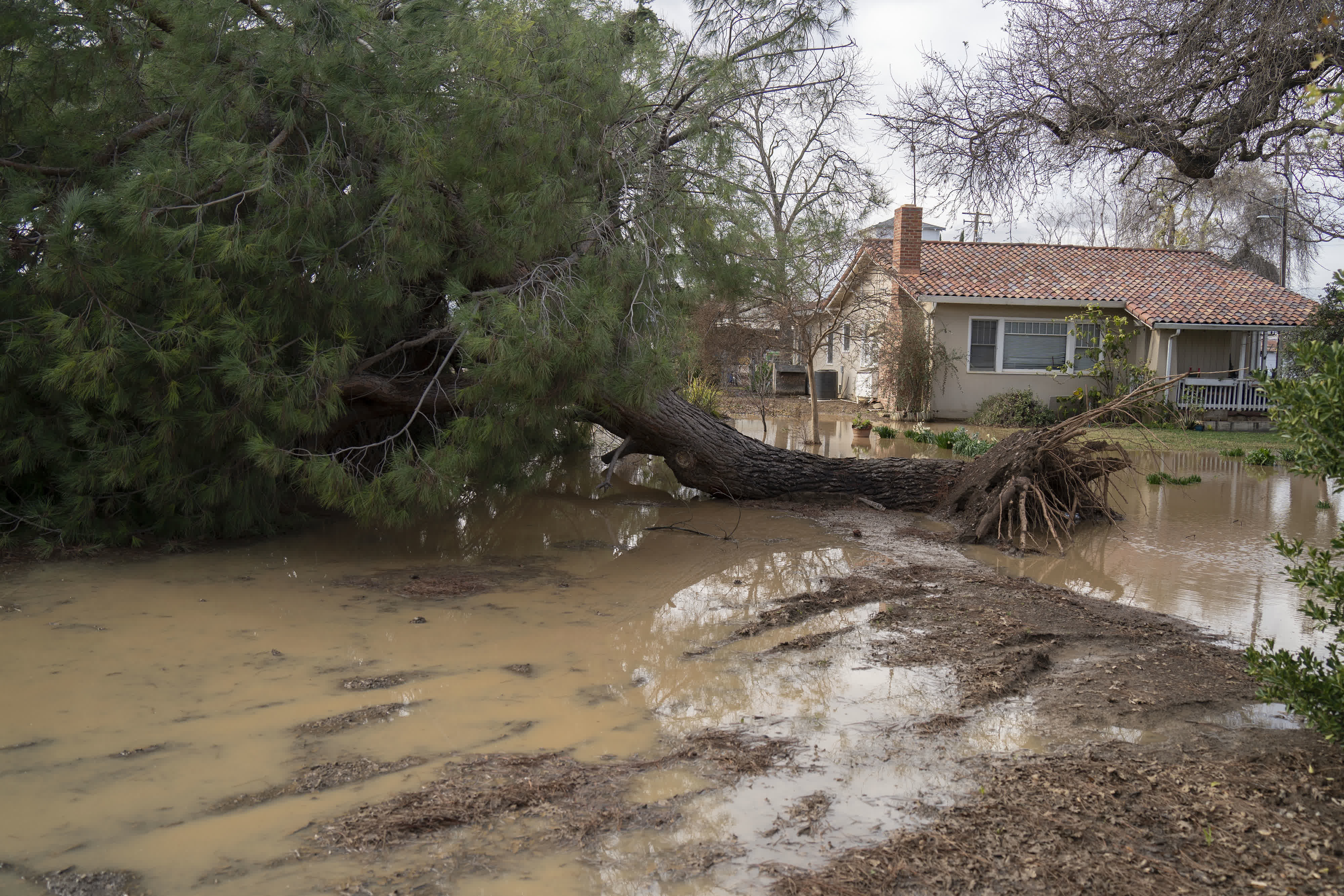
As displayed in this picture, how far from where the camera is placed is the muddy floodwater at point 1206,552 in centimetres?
711

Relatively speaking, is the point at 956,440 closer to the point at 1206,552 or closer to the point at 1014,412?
the point at 1014,412

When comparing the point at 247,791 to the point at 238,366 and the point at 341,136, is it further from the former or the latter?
the point at 341,136

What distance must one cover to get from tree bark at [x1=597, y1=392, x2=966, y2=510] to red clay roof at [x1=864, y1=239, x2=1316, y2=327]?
1145cm

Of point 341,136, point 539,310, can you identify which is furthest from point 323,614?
point 341,136

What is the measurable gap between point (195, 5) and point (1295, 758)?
8.61m

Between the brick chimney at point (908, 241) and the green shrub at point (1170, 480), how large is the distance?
411 inches

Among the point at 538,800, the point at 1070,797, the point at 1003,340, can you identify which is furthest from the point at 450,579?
the point at 1003,340

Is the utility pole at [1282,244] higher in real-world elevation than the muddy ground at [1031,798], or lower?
higher

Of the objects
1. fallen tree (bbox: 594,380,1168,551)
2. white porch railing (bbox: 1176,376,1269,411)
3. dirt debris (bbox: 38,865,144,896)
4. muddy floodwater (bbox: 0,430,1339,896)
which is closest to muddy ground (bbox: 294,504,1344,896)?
muddy floodwater (bbox: 0,430,1339,896)

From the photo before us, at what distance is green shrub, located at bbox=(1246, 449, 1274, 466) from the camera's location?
15695 millimetres

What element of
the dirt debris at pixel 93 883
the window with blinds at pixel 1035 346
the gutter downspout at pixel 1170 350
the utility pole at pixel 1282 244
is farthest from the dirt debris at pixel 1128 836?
the window with blinds at pixel 1035 346

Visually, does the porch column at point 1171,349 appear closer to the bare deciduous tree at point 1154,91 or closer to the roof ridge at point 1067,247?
the roof ridge at point 1067,247

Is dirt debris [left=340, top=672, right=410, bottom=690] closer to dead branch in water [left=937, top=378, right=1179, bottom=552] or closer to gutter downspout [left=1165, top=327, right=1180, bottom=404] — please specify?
dead branch in water [left=937, top=378, right=1179, bottom=552]

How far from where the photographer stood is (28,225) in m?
7.52
